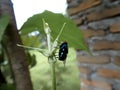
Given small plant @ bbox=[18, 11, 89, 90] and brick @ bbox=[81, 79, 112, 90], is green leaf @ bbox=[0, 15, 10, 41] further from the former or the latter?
brick @ bbox=[81, 79, 112, 90]

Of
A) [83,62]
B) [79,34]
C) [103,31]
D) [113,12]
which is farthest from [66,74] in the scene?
[79,34]

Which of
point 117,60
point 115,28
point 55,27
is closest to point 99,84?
→ point 117,60

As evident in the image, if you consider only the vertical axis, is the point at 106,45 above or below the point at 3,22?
below

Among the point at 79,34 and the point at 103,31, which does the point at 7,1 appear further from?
the point at 103,31

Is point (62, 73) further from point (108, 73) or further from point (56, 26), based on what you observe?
point (56, 26)

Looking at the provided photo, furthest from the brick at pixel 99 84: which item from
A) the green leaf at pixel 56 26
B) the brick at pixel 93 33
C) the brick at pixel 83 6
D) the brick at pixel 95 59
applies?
the green leaf at pixel 56 26
